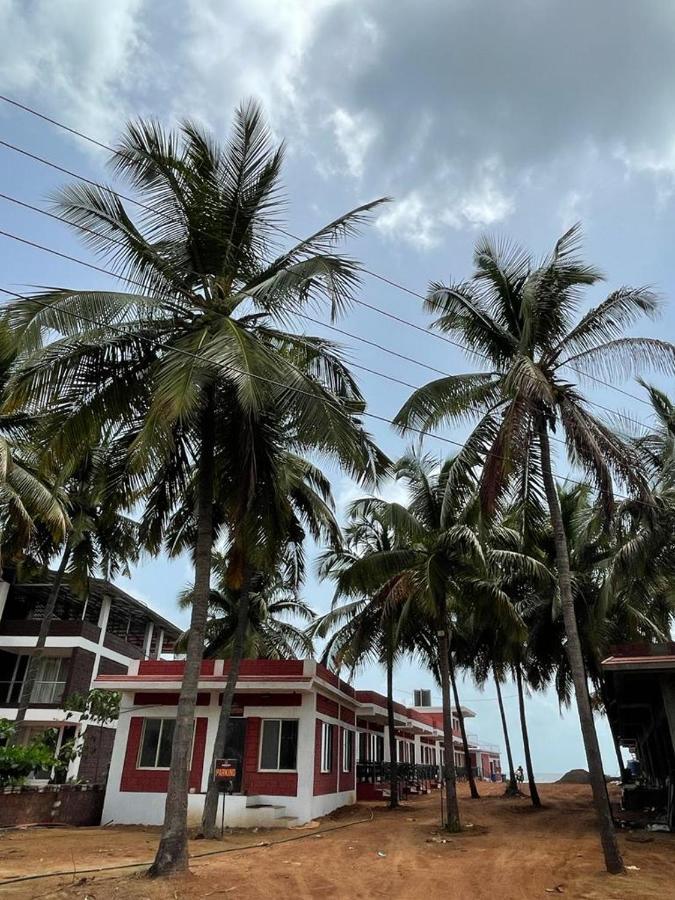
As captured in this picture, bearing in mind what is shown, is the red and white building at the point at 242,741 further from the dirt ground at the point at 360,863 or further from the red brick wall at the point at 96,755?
the red brick wall at the point at 96,755

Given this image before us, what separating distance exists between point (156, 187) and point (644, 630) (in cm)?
1976

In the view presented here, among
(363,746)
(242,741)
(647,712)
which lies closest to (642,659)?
(647,712)

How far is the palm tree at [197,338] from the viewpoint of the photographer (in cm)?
908

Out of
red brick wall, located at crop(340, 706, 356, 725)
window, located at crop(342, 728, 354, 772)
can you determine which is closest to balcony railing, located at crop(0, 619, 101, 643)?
red brick wall, located at crop(340, 706, 356, 725)

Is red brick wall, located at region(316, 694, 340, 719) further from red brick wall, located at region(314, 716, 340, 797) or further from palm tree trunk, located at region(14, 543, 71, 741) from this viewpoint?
palm tree trunk, located at region(14, 543, 71, 741)

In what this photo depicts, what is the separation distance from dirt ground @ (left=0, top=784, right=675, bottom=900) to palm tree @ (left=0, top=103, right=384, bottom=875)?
4.22 feet

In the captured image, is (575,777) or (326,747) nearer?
(326,747)

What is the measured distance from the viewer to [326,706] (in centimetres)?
1981

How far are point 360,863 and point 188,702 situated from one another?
431 cm

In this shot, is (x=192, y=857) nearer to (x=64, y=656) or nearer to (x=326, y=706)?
(x=326, y=706)

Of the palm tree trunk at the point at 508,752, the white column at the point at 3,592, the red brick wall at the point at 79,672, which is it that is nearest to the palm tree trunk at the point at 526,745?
the palm tree trunk at the point at 508,752

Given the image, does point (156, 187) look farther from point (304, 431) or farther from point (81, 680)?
point (81, 680)

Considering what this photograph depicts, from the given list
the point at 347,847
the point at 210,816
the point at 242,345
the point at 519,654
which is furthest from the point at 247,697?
the point at 242,345

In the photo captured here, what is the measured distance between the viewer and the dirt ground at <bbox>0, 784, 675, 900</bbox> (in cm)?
813
